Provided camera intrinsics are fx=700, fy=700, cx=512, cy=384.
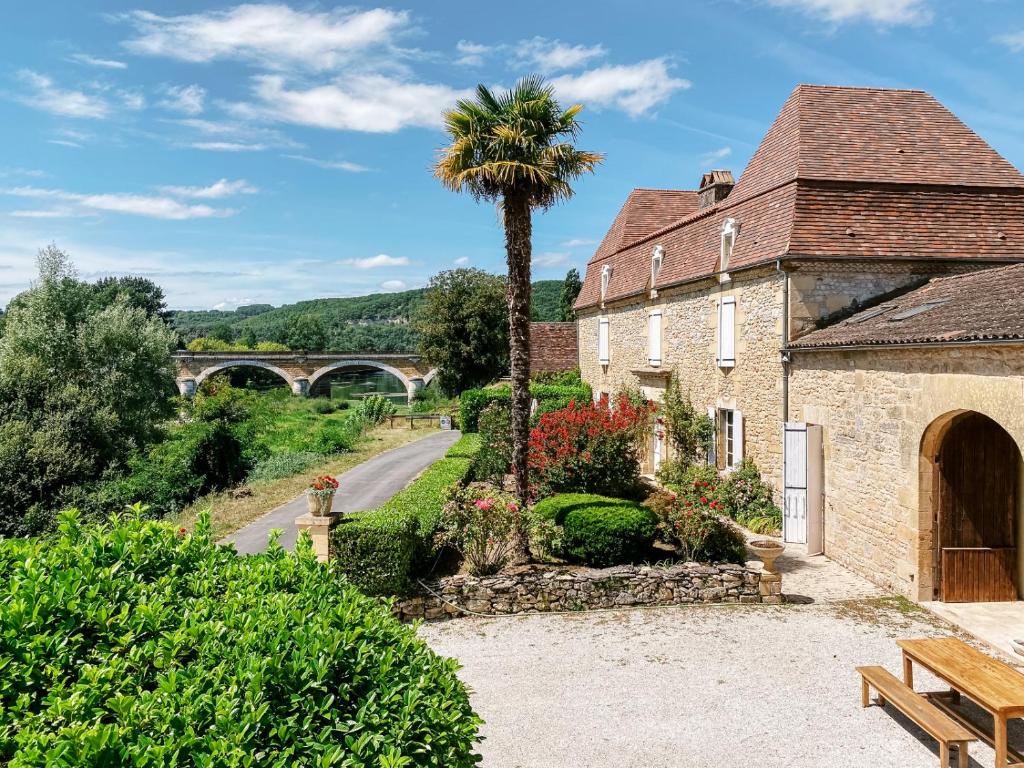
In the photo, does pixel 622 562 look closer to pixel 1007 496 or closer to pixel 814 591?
pixel 814 591

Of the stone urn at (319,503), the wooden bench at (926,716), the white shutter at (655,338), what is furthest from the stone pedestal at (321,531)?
the white shutter at (655,338)

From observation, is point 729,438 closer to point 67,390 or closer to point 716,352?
point 716,352

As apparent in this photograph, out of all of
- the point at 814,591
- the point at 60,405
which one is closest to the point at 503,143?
the point at 814,591

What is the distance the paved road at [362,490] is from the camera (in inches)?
602

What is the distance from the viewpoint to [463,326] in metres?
39.6

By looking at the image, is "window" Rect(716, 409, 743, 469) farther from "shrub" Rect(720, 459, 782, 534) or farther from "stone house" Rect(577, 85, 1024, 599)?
"shrub" Rect(720, 459, 782, 534)

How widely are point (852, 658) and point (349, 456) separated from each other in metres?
22.3

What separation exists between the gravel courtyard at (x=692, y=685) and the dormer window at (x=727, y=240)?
26.0 feet

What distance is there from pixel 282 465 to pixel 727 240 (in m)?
18.3

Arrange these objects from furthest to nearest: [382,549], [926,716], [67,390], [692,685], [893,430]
Result: 1. [67,390]
2. [893,430]
3. [382,549]
4. [692,685]
5. [926,716]

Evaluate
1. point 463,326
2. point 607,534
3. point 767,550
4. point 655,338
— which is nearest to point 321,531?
point 607,534

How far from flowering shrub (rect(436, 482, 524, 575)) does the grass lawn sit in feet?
11.6

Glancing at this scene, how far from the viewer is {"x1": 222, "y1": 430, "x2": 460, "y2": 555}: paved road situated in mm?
15281

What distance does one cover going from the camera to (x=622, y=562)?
10.5 meters
